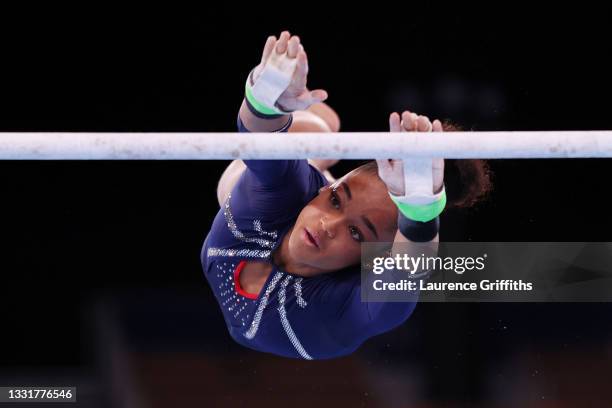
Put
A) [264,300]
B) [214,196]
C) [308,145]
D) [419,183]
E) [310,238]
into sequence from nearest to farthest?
[308,145]
[419,183]
[310,238]
[264,300]
[214,196]

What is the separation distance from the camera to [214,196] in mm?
2904

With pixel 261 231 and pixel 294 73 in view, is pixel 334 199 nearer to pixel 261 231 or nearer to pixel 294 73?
pixel 261 231

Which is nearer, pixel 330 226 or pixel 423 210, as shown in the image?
pixel 423 210

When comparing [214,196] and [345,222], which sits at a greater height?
[214,196]

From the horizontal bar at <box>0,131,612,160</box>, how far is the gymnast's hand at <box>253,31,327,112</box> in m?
0.19

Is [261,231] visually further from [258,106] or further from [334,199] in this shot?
[258,106]

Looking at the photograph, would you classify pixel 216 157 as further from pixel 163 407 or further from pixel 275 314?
pixel 163 407

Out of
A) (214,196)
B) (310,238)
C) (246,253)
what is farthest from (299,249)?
(214,196)

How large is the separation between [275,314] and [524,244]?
109 centimetres

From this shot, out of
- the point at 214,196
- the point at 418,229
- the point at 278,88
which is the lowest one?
the point at 418,229

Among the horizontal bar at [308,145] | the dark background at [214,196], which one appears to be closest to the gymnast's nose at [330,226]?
the horizontal bar at [308,145]

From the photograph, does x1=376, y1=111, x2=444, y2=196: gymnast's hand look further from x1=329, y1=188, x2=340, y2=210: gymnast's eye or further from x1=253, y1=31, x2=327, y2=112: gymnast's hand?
x1=329, y1=188, x2=340, y2=210: gymnast's eye

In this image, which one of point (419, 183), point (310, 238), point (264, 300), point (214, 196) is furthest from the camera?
point (214, 196)

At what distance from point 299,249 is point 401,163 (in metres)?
0.38
